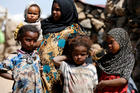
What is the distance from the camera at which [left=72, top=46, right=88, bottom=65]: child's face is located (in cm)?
219

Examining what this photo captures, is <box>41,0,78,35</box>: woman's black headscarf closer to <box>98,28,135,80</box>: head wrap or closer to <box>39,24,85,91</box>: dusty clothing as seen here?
<box>39,24,85,91</box>: dusty clothing

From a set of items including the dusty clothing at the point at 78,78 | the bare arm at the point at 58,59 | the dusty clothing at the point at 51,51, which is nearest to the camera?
the dusty clothing at the point at 78,78

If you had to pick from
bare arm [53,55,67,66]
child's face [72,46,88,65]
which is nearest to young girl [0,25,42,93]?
bare arm [53,55,67,66]

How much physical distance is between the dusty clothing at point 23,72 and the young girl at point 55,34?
0.24 m

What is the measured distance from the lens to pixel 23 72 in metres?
2.19

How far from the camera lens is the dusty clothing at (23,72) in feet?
7.14

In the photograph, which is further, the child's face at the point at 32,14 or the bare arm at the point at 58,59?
the child's face at the point at 32,14

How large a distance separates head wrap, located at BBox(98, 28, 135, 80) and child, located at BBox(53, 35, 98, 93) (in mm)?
230

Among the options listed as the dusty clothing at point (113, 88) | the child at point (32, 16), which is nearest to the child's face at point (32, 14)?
the child at point (32, 16)

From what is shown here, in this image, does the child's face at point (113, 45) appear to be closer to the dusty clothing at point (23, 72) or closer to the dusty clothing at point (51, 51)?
the dusty clothing at point (51, 51)

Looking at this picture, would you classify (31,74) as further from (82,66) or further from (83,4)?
(83,4)

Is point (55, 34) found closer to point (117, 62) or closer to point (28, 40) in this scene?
point (28, 40)

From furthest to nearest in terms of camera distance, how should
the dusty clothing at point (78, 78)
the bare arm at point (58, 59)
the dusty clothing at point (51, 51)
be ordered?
1. the dusty clothing at point (51, 51)
2. the bare arm at point (58, 59)
3. the dusty clothing at point (78, 78)

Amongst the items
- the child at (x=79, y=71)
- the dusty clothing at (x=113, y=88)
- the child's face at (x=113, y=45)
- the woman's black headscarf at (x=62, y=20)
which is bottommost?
the dusty clothing at (x=113, y=88)
